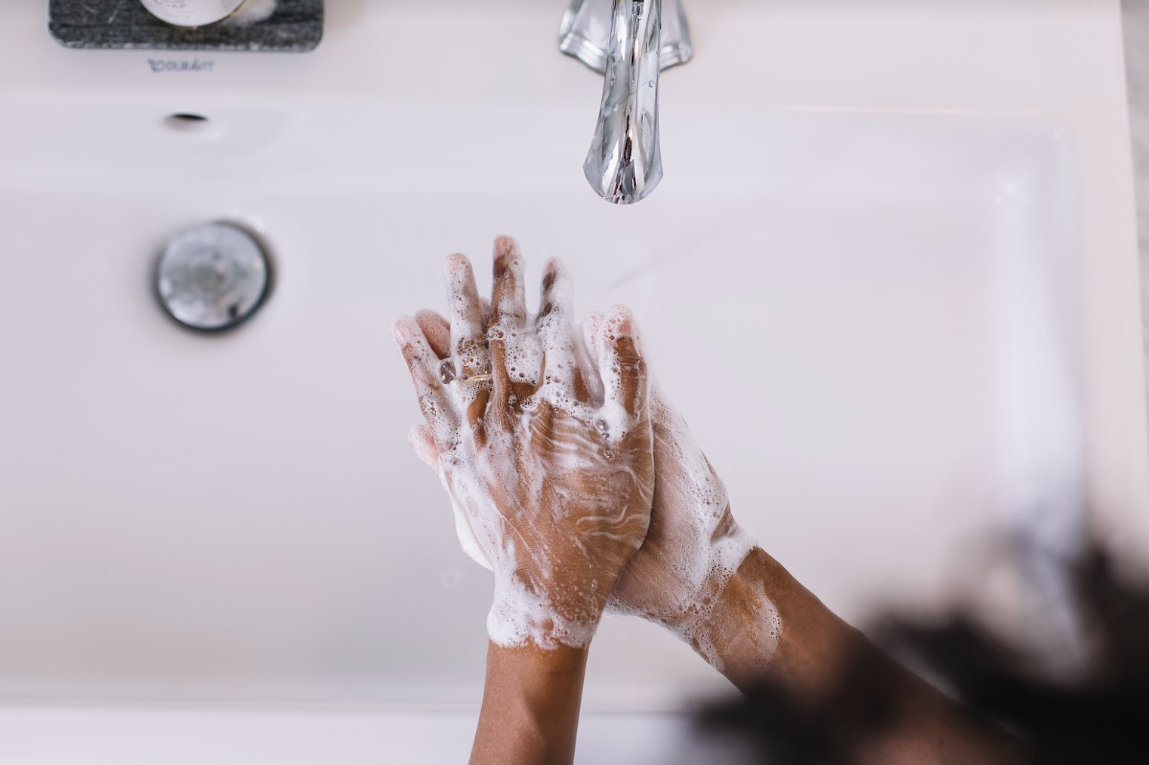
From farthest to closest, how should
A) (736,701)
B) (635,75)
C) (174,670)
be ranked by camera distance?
(174,670)
(736,701)
(635,75)

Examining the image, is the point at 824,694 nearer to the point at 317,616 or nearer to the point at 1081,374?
the point at 1081,374

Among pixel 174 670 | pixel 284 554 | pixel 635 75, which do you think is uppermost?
pixel 635 75

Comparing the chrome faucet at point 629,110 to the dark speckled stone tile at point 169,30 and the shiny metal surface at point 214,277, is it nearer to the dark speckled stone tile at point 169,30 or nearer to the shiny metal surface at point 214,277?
the dark speckled stone tile at point 169,30

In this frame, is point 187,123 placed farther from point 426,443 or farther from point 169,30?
point 426,443

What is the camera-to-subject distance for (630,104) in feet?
1.81

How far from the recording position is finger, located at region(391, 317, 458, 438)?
1.97 ft

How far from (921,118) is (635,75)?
0.96 feet

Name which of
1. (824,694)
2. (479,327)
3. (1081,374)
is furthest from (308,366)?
(1081,374)

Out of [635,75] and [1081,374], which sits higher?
[635,75]

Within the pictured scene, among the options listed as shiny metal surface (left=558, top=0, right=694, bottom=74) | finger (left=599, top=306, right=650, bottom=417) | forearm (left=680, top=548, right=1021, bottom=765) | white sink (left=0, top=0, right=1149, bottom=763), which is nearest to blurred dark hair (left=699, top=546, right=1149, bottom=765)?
forearm (left=680, top=548, right=1021, bottom=765)

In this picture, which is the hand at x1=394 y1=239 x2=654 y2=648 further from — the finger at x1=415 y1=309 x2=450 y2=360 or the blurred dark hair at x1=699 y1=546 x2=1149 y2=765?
the blurred dark hair at x1=699 y1=546 x2=1149 y2=765

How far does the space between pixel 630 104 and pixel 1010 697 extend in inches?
18.9

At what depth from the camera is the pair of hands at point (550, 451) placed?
57 centimetres

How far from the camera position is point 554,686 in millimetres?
580
